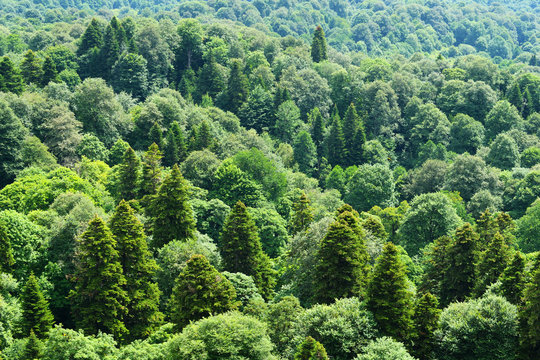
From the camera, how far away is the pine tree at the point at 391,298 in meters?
44.5

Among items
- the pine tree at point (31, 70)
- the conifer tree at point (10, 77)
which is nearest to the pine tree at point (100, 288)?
the conifer tree at point (10, 77)

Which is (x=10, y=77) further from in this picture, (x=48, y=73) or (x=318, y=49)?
(x=318, y=49)

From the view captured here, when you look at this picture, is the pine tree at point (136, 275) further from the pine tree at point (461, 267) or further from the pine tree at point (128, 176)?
the pine tree at point (461, 267)

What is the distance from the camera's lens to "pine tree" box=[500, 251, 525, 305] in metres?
→ 44.4

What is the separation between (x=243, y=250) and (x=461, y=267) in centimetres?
2102

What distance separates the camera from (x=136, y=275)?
53.5 m

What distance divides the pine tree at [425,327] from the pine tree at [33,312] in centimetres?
3037

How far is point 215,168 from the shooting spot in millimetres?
86875

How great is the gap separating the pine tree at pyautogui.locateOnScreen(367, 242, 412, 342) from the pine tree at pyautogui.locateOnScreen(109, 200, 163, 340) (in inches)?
786

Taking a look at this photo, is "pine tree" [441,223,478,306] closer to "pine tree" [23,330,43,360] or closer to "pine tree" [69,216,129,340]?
"pine tree" [69,216,129,340]

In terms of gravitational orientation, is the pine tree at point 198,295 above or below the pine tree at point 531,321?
below

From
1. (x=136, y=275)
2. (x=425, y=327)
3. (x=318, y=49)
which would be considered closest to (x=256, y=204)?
(x=136, y=275)

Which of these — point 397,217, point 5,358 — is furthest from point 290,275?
point 397,217

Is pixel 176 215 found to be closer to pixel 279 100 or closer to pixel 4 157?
pixel 4 157
